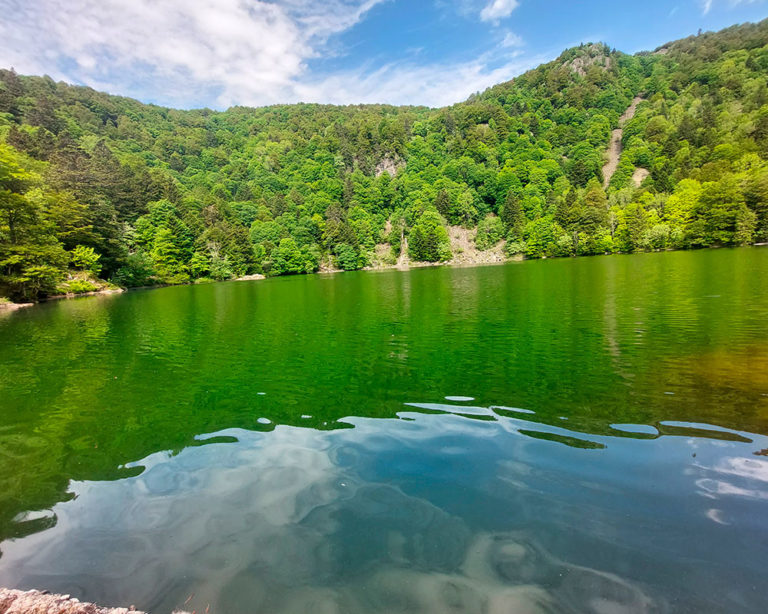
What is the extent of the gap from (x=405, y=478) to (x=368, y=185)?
18130cm

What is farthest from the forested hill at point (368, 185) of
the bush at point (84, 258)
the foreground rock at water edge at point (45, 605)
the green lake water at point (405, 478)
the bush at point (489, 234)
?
A: the foreground rock at water edge at point (45, 605)

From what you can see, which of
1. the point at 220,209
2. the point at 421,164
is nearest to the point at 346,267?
the point at 220,209

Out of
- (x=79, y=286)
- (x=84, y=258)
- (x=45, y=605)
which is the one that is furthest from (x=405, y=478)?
(x=84, y=258)

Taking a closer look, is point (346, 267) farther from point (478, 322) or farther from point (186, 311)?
point (478, 322)

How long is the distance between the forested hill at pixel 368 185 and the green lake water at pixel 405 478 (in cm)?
4369

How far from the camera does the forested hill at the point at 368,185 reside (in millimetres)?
65500

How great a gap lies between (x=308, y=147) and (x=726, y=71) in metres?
190

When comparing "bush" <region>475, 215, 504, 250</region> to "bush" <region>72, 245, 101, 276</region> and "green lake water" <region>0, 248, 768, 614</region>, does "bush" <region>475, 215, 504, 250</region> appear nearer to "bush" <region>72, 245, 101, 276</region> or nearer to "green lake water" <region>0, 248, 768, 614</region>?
"bush" <region>72, 245, 101, 276</region>

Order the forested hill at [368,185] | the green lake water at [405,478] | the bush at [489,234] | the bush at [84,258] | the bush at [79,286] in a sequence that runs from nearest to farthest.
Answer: the green lake water at [405,478], the bush at [79,286], the bush at [84,258], the forested hill at [368,185], the bush at [489,234]

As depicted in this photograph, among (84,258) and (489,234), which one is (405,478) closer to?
(84,258)

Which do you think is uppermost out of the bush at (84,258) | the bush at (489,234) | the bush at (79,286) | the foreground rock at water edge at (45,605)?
the bush at (489,234)

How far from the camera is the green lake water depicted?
13.4ft

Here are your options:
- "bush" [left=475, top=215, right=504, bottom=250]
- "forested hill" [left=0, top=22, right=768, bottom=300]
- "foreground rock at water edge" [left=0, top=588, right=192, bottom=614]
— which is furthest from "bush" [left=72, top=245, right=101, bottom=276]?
"bush" [left=475, top=215, right=504, bottom=250]

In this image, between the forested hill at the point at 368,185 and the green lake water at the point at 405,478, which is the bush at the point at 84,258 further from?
the green lake water at the point at 405,478
